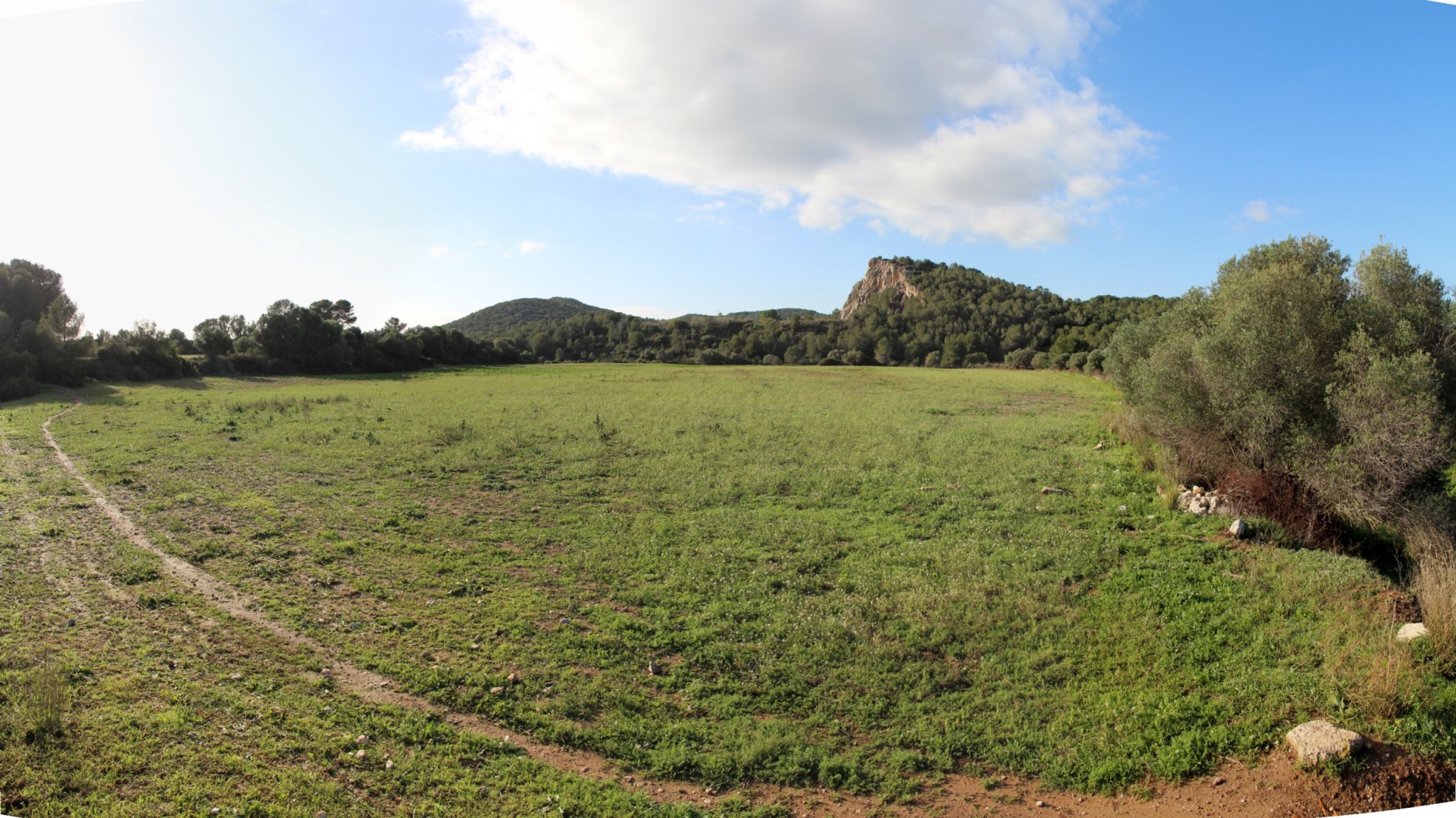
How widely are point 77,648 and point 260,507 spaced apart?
23.0 ft

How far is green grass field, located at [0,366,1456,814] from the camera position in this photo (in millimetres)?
7367

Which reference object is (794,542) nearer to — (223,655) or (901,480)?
Answer: (901,480)

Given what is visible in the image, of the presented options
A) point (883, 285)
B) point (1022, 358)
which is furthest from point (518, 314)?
point (1022, 358)

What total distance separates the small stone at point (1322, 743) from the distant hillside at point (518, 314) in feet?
477

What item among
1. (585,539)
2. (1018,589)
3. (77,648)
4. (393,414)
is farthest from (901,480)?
(393,414)

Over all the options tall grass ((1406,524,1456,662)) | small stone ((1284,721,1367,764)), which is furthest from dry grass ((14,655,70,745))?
tall grass ((1406,524,1456,662))

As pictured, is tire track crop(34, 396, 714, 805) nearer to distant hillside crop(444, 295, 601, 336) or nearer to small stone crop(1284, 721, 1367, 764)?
small stone crop(1284, 721, 1367, 764)

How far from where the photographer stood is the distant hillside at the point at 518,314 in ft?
497

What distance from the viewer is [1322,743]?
22.3 feet

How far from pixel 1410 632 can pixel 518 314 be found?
166 meters

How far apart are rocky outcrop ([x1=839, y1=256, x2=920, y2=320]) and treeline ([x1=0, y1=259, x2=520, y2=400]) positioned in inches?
3708

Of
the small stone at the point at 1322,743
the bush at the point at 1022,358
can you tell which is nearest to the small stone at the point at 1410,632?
the small stone at the point at 1322,743

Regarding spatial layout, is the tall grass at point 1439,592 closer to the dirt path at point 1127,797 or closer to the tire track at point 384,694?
the dirt path at point 1127,797

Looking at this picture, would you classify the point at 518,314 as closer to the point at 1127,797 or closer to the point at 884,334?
the point at 884,334
